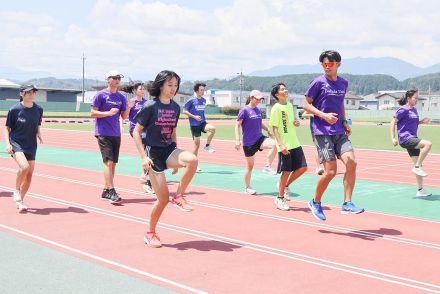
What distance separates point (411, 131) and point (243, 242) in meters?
5.16

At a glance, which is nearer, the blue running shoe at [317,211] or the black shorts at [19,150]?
the blue running shoe at [317,211]

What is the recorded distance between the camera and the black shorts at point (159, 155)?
6457 millimetres

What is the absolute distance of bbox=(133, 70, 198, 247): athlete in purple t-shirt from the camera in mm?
6375

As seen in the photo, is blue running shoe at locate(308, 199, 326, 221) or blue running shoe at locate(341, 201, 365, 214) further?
blue running shoe at locate(308, 199, 326, 221)

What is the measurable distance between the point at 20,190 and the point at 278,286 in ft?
16.0

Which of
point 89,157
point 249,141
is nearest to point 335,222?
point 249,141

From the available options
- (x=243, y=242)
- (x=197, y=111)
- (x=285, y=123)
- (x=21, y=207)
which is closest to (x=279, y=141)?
(x=285, y=123)

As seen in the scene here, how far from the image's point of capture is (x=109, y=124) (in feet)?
31.0

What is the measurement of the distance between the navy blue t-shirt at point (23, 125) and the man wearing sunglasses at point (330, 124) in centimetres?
384

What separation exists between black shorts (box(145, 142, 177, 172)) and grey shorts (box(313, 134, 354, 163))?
80.5 inches

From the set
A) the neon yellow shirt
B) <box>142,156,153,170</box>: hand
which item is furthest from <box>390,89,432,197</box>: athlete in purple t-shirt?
<box>142,156,153,170</box>: hand

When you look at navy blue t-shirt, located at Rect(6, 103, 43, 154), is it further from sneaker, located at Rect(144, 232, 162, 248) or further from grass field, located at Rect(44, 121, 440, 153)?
grass field, located at Rect(44, 121, 440, 153)

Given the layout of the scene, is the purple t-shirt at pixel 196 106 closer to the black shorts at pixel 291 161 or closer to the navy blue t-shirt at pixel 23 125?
the black shorts at pixel 291 161

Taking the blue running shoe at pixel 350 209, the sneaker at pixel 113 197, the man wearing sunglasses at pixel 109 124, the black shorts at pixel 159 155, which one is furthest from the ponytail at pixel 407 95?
the black shorts at pixel 159 155
